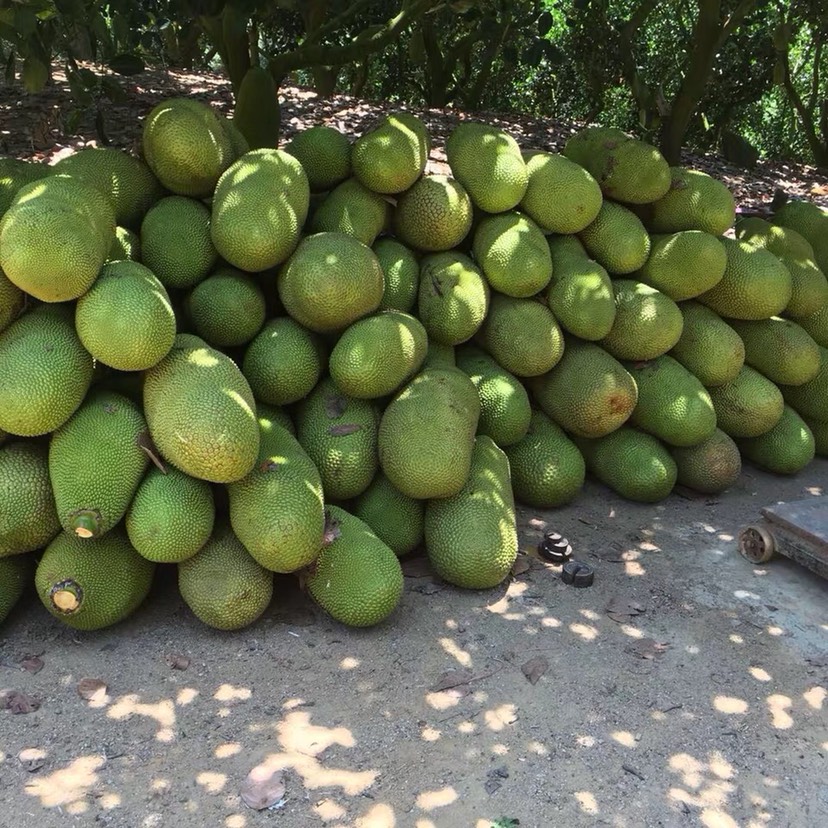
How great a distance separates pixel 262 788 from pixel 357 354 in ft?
4.15

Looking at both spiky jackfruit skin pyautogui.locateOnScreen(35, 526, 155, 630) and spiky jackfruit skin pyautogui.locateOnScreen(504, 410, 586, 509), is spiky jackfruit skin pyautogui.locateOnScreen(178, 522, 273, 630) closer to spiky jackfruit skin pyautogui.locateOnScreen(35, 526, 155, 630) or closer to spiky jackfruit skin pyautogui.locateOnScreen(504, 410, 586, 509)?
spiky jackfruit skin pyautogui.locateOnScreen(35, 526, 155, 630)

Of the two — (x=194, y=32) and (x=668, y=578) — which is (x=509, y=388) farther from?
(x=194, y=32)

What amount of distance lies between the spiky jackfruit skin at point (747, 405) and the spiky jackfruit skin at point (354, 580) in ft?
5.41

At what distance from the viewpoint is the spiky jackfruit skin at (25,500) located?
2.22 metres

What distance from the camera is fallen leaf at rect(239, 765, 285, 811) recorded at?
1828mm

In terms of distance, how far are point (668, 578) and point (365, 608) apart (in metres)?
1.05

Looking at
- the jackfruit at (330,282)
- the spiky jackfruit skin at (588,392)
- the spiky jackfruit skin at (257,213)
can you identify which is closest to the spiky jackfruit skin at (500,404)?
the spiky jackfruit skin at (588,392)

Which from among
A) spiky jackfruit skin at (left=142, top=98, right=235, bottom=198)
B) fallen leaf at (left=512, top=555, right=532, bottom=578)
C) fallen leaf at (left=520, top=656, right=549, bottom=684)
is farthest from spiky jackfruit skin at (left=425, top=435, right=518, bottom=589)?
spiky jackfruit skin at (left=142, top=98, right=235, bottom=198)

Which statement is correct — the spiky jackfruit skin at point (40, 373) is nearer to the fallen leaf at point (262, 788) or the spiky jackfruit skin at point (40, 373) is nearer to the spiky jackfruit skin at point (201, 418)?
the spiky jackfruit skin at point (201, 418)

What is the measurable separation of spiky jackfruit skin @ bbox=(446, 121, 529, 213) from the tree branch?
1291 millimetres

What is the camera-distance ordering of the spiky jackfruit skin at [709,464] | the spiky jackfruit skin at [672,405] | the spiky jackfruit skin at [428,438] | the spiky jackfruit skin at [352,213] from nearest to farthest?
the spiky jackfruit skin at [428,438]
the spiky jackfruit skin at [352,213]
the spiky jackfruit skin at [672,405]
the spiky jackfruit skin at [709,464]

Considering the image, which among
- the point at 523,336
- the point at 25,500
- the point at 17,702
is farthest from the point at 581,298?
the point at 17,702

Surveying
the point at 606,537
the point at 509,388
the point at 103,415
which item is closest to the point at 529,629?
the point at 606,537

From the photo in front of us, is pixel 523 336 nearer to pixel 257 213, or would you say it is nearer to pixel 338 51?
pixel 257 213
